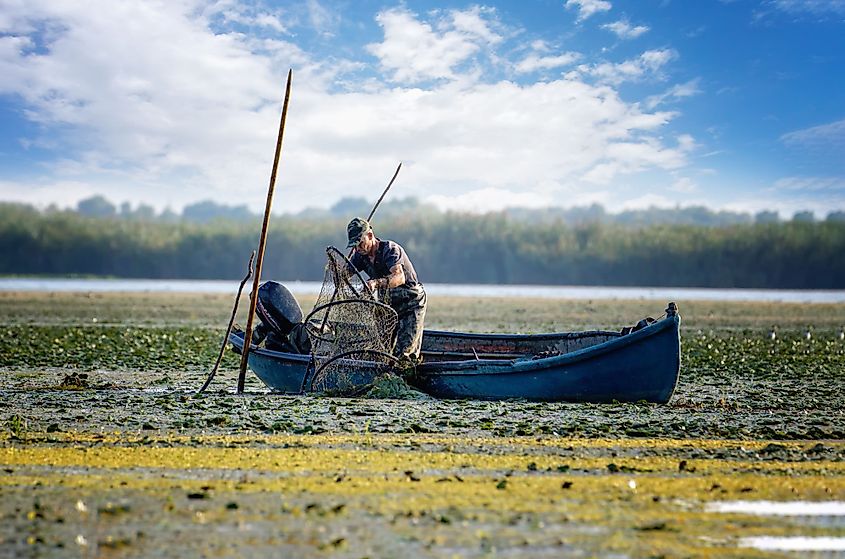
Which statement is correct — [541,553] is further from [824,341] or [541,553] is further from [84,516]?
[824,341]

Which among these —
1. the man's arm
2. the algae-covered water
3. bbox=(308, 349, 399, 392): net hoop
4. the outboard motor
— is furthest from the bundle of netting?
the outboard motor

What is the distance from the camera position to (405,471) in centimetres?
789

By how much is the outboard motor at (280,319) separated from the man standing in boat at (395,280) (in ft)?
4.47

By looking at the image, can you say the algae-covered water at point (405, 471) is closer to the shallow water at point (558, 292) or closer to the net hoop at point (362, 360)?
the net hoop at point (362, 360)

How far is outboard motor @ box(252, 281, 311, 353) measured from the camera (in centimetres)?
1389

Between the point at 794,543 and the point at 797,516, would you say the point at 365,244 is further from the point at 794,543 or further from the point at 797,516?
the point at 794,543

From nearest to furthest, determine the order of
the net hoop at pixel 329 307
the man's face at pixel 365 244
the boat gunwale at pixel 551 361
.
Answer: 1. the boat gunwale at pixel 551 361
2. the net hoop at pixel 329 307
3. the man's face at pixel 365 244

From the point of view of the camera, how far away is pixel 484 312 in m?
39.9

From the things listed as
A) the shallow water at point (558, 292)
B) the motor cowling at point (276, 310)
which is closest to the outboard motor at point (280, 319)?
the motor cowling at point (276, 310)

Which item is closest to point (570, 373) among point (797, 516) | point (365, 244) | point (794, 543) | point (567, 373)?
point (567, 373)

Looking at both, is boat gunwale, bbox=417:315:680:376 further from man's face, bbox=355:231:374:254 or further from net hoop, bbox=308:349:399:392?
man's face, bbox=355:231:374:254

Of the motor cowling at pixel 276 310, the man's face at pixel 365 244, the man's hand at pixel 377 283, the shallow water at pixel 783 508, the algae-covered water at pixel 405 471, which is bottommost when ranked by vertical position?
the algae-covered water at pixel 405 471

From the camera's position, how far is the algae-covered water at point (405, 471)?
599cm

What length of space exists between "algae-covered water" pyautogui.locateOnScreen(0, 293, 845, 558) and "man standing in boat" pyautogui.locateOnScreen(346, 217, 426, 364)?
83 centimetres
